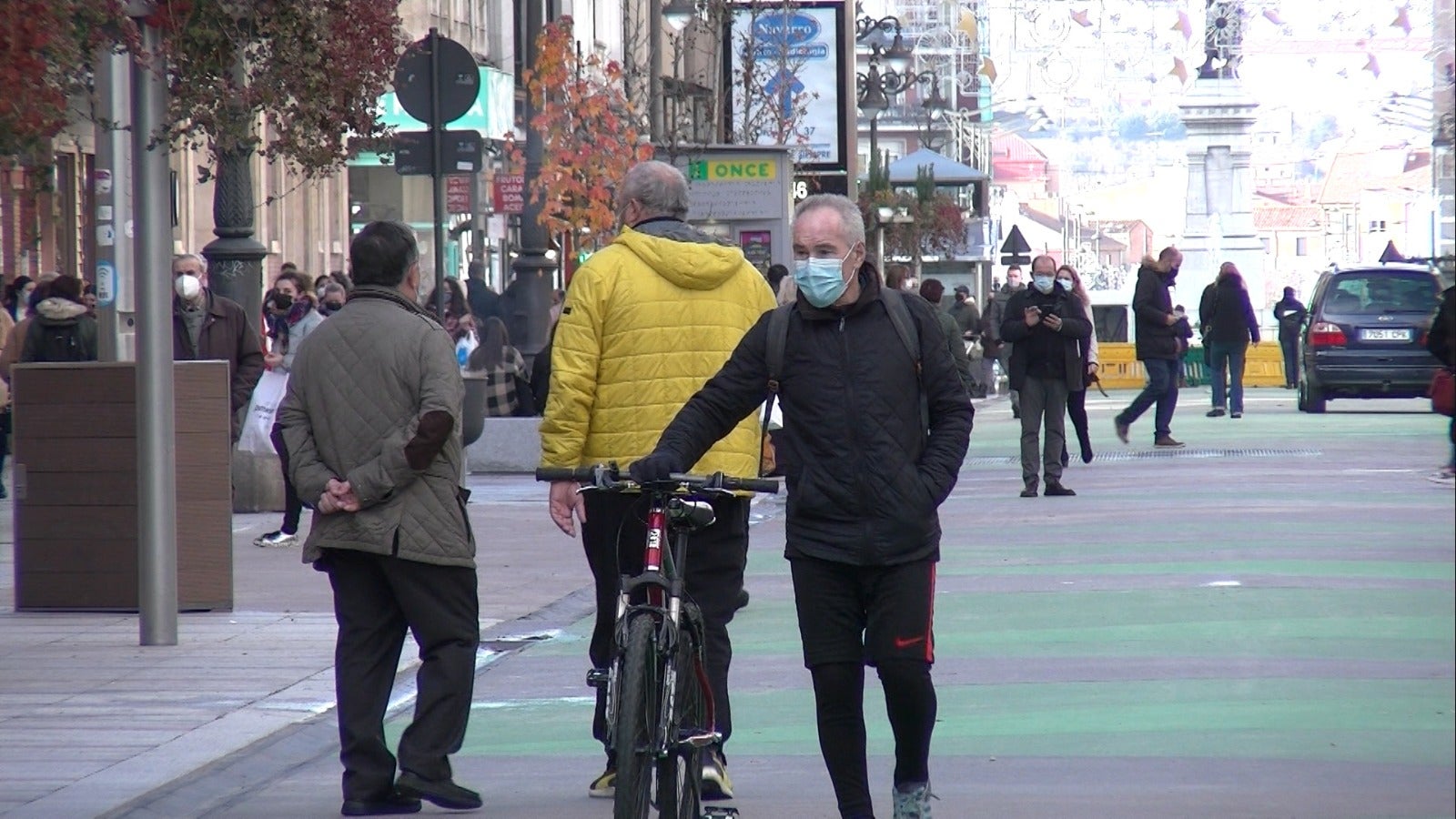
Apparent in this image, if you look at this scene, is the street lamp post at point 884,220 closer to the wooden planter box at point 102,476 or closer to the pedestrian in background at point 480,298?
the pedestrian in background at point 480,298

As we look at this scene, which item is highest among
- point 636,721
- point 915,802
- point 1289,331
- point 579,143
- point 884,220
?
point 579,143

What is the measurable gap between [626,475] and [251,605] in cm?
663

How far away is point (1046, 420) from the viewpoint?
1922 cm

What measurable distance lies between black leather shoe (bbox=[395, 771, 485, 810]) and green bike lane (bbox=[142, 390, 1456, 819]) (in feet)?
0.56

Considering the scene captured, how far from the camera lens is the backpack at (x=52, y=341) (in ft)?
59.1

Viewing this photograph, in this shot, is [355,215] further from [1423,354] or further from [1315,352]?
[1423,354]

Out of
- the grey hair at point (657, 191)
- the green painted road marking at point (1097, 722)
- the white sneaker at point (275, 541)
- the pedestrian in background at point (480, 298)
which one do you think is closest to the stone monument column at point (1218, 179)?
the pedestrian in background at point (480, 298)

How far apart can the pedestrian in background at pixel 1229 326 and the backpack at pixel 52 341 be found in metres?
14.8

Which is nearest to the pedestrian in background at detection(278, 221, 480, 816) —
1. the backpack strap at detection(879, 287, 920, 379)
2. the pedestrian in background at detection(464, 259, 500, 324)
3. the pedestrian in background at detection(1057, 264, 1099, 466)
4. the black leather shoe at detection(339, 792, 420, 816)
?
the black leather shoe at detection(339, 792, 420, 816)

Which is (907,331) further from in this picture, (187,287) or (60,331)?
(60,331)

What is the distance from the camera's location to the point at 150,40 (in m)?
10.1

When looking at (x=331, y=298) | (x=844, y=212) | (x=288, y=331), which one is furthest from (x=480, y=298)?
(x=844, y=212)

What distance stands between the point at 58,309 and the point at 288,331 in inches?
63.0

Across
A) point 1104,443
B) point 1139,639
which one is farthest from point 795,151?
point 1139,639
